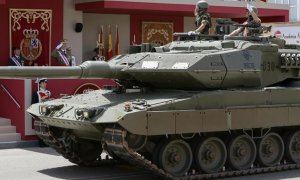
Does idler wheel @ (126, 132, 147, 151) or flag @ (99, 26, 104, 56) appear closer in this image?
idler wheel @ (126, 132, 147, 151)

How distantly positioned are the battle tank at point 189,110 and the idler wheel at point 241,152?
0.06 ft

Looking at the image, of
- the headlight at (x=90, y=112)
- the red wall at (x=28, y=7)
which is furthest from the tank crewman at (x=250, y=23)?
the red wall at (x=28, y=7)

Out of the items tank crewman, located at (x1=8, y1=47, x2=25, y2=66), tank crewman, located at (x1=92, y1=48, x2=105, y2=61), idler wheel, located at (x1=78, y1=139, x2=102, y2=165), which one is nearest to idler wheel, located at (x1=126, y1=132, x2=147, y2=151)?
idler wheel, located at (x1=78, y1=139, x2=102, y2=165)

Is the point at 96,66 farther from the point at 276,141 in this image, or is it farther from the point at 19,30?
the point at 19,30

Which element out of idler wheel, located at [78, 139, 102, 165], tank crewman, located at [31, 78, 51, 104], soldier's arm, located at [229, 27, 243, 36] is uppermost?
soldier's arm, located at [229, 27, 243, 36]

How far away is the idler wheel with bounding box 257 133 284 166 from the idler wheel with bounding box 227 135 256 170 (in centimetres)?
20

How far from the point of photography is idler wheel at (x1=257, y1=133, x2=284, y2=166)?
41.3 ft

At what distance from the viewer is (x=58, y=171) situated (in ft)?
41.7

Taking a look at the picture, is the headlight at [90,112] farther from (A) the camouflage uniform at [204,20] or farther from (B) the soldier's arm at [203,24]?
(A) the camouflage uniform at [204,20]

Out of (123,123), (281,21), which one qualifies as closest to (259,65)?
(123,123)

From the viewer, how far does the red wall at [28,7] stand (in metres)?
19.6

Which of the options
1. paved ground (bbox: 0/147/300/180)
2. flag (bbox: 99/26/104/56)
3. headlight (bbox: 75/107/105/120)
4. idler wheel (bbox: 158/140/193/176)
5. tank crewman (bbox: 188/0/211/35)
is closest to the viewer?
headlight (bbox: 75/107/105/120)

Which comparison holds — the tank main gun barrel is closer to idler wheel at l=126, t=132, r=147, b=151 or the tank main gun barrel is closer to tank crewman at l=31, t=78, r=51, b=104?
idler wheel at l=126, t=132, r=147, b=151

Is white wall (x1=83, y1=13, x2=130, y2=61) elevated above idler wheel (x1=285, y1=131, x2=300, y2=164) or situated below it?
above
